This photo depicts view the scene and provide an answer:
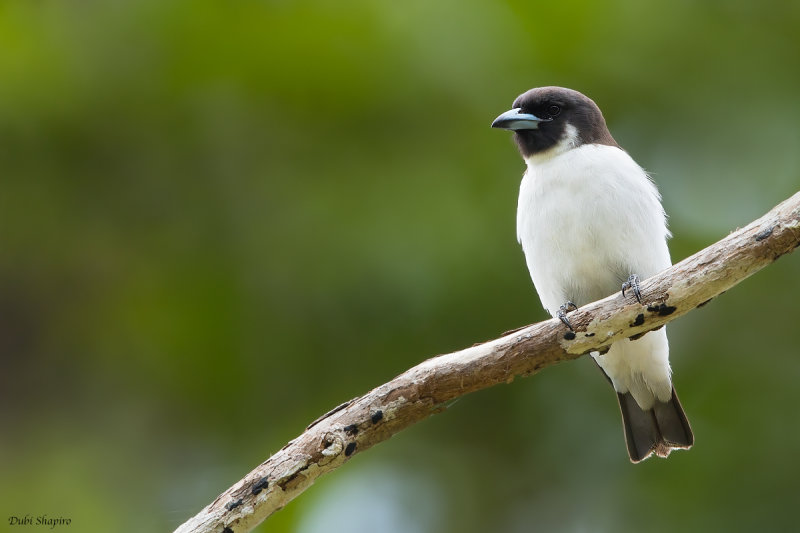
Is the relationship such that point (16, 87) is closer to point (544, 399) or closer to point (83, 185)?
point (83, 185)

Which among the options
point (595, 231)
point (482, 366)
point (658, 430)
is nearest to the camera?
point (482, 366)

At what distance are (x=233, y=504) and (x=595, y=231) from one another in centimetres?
205

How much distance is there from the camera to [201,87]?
6.81 meters

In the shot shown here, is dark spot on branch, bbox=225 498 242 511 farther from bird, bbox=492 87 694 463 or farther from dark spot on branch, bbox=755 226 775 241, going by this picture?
dark spot on branch, bbox=755 226 775 241

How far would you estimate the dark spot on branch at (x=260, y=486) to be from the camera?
11.4ft

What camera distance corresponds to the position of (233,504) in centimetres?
348

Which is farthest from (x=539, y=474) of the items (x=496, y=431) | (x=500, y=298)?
(x=500, y=298)

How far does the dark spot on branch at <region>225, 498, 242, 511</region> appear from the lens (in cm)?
348

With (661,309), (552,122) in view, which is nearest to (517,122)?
(552,122)

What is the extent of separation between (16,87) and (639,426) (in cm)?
460

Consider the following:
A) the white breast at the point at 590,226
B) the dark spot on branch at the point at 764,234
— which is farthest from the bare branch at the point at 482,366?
the white breast at the point at 590,226

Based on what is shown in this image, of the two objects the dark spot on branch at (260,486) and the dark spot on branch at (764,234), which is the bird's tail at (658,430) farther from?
the dark spot on branch at (260,486)

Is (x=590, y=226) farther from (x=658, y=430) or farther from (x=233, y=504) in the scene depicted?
(x=233, y=504)

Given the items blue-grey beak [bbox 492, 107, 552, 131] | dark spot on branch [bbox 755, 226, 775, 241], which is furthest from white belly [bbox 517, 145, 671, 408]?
dark spot on branch [bbox 755, 226, 775, 241]
